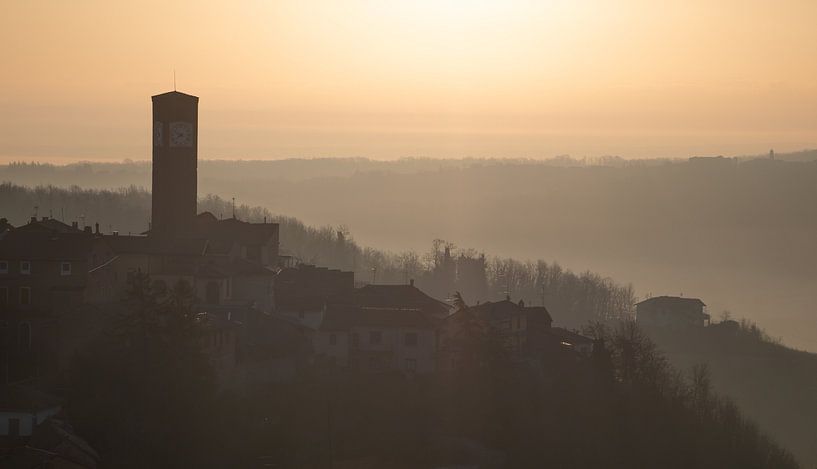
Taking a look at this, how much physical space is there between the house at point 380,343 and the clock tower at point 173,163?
29.6 ft

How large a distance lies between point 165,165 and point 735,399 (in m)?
36.9

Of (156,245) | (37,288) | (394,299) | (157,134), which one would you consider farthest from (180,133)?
(37,288)

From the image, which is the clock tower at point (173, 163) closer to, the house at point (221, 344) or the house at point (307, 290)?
the house at point (307, 290)

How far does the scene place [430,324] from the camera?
48031mm

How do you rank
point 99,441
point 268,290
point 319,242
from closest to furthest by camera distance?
point 99,441, point 268,290, point 319,242

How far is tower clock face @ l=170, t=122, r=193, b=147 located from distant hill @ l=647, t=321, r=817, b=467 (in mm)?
33413

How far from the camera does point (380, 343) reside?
48.1 metres

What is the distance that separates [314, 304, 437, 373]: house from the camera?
4794cm

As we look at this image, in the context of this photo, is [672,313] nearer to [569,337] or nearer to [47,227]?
[569,337]

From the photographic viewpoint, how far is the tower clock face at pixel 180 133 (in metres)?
54.0

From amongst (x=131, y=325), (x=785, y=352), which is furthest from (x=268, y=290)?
(x=785, y=352)

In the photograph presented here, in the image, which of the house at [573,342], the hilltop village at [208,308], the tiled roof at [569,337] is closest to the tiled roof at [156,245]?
the hilltop village at [208,308]

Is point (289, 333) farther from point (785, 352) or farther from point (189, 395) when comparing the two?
point (785, 352)

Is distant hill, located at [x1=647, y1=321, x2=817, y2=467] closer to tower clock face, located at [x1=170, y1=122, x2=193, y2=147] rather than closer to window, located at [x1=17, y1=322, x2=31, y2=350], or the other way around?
tower clock face, located at [x1=170, y1=122, x2=193, y2=147]
